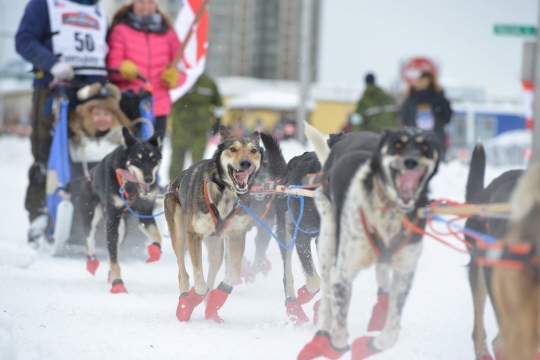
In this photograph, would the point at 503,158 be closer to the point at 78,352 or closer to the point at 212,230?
the point at 212,230

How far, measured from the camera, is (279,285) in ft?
16.0

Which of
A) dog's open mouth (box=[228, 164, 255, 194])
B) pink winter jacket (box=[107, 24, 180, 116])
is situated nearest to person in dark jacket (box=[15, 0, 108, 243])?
pink winter jacket (box=[107, 24, 180, 116])

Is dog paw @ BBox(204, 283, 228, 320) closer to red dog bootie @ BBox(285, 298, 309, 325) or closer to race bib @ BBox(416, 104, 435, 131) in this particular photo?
red dog bootie @ BBox(285, 298, 309, 325)

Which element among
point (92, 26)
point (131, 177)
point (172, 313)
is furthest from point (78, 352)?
point (92, 26)

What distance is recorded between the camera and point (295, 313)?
3688 mm

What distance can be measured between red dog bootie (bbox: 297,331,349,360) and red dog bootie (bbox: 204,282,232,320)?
48.4 inches

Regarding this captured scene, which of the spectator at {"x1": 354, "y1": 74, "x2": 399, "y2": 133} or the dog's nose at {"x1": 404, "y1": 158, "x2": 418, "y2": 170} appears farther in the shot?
the spectator at {"x1": 354, "y1": 74, "x2": 399, "y2": 133}

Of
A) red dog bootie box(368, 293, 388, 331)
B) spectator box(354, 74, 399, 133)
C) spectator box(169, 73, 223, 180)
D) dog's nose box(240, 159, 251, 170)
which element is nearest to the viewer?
red dog bootie box(368, 293, 388, 331)

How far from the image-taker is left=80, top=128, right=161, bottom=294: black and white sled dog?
444cm

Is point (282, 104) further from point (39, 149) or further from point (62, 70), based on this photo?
point (62, 70)

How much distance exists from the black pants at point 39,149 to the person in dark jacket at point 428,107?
439cm

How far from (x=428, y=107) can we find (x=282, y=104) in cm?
2012

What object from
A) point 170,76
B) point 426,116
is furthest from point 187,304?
point 426,116

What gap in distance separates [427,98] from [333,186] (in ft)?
20.0
